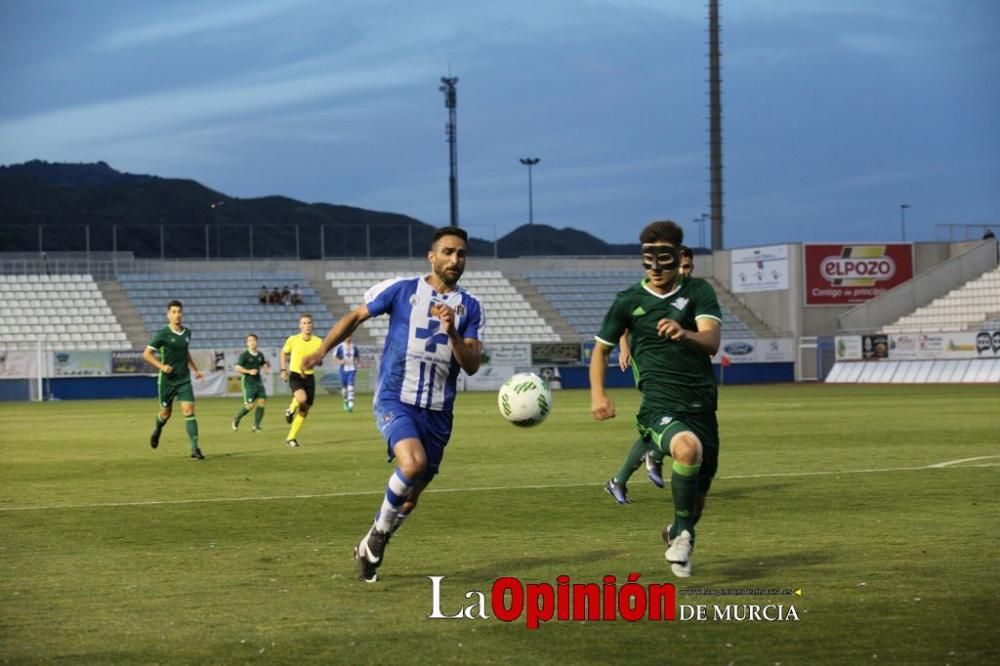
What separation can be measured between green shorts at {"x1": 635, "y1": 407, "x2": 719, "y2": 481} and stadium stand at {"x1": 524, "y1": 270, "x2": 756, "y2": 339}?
194 feet

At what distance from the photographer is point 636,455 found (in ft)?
46.7

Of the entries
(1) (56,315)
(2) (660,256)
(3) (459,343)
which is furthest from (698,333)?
(1) (56,315)

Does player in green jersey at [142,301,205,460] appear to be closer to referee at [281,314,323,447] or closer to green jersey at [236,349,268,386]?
referee at [281,314,323,447]

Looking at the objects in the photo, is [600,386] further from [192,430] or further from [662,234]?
[192,430]

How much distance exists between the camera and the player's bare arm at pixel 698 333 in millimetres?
9312

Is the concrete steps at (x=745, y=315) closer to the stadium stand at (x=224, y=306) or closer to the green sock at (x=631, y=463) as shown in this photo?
the stadium stand at (x=224, y=306)

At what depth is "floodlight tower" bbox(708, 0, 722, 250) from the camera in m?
74.6

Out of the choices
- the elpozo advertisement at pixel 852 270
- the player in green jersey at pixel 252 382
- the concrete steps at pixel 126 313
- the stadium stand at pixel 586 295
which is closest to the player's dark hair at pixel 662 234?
the player in green jersey at pixel 252 382

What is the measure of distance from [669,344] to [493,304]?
62.8m

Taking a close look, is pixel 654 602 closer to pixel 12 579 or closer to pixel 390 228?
pixel 12 579

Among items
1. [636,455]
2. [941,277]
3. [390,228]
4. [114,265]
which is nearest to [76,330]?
[114,265]

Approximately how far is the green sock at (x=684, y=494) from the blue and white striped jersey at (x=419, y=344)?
1.59 meters

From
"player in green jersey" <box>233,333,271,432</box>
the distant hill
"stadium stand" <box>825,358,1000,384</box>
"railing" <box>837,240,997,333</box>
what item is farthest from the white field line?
the distant hill

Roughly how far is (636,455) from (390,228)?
61853 mm
